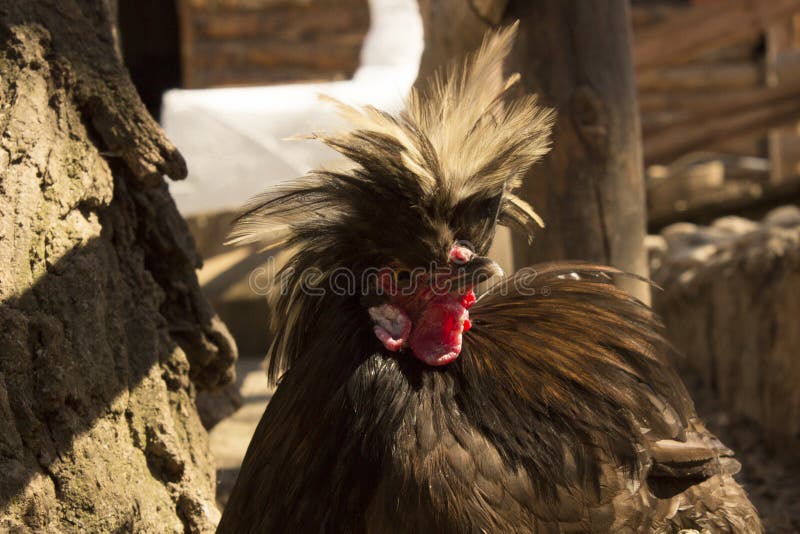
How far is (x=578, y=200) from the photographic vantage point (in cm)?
384

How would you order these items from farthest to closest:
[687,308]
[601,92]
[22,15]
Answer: [687,308] → [601,92] → [22,15]

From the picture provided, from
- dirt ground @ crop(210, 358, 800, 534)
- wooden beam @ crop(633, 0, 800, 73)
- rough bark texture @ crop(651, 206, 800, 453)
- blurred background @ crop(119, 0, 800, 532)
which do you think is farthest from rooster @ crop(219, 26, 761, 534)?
wooden beam @ crop(633, 0, 800, 73)

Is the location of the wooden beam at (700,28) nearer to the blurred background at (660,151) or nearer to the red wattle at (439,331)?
the blurred background at (660,151)

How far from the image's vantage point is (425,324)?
96.6 inches

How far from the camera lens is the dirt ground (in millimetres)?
4234

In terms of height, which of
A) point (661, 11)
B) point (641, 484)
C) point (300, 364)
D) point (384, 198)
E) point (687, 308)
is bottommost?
point (687, 308)

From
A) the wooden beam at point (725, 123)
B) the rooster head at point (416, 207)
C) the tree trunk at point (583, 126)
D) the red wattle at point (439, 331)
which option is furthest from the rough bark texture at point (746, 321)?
the wooden beam at point (725, 123)

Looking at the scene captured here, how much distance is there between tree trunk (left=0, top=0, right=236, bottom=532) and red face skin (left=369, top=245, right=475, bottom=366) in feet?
3.09

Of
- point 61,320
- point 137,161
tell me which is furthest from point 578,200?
point 61,320

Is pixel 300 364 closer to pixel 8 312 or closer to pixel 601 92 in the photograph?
pixel 8 312

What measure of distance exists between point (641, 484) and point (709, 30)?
333 inches

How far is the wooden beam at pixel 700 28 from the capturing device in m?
9.73

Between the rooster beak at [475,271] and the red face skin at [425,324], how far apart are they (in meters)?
0.09

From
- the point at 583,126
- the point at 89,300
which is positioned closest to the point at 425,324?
the point at 89,300
